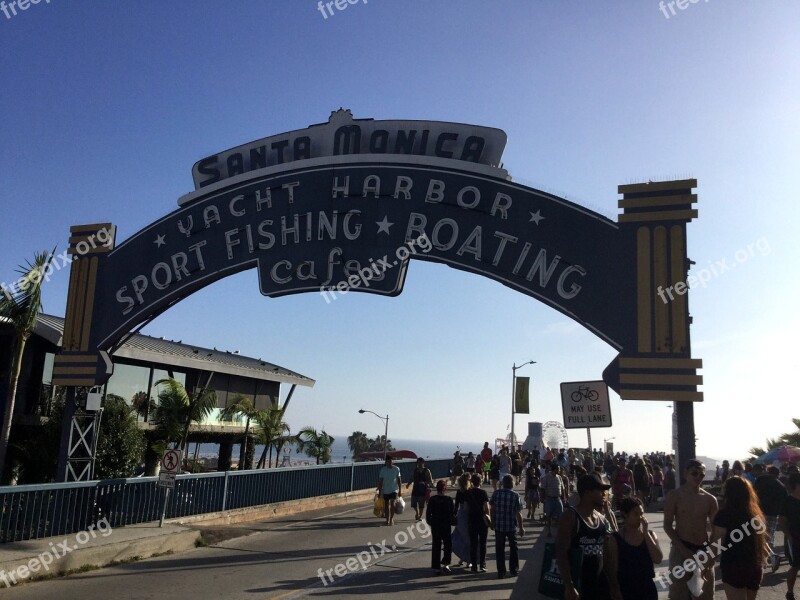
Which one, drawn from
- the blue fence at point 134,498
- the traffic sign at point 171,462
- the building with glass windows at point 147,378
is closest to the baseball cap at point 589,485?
the blue fence at point 134,498

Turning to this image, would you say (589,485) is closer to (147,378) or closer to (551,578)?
(551,578)

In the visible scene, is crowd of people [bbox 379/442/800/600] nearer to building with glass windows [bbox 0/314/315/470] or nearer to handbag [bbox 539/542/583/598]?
handbag [bbox 539/542/583/598]

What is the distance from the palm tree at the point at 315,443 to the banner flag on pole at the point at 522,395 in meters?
8.68

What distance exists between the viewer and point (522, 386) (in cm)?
3156

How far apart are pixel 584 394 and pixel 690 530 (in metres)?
6.04

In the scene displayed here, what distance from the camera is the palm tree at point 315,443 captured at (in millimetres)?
28333

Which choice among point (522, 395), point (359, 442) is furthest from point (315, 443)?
point (359, 442)

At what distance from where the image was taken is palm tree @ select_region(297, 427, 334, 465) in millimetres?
28333

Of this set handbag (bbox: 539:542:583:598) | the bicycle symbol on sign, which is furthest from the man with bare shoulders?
the bicycle symbol on sign

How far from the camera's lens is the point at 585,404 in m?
13.0

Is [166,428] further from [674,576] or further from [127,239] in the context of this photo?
[674,576]

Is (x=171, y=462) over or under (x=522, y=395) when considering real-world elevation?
under

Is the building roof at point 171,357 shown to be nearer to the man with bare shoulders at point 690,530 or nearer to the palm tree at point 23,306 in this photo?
the palm tree at point 23,306

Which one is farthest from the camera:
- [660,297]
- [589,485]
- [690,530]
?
[660,297]
